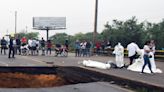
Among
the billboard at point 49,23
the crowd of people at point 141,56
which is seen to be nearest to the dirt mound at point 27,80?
the crowd of people at point 141,56

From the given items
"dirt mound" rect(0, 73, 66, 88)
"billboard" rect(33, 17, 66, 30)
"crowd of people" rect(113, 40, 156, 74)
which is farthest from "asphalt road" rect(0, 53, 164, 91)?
"billboard" rect(33, 17, 66, 30)

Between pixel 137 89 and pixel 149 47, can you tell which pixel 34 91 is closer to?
pixel 137 89

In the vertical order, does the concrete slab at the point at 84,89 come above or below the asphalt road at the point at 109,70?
below

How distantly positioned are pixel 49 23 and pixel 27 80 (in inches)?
2427

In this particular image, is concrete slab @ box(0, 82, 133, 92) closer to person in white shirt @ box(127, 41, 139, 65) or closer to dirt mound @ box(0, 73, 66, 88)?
dirt mound @ box(0, 73, 66, 88)

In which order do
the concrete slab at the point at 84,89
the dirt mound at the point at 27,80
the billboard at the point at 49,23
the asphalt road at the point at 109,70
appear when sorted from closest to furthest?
1. the concrete slab at the point at 84,89
2. the asphalt road at the point at 109,70
3. the dirt mound at the point at 27,80
4. the billboard at the point at 49,23

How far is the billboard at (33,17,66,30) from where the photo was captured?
268ft

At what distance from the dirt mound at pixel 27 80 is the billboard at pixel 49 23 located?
58.9 meters

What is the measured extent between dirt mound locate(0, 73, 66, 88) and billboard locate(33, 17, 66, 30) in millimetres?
58876

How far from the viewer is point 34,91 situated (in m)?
15.2

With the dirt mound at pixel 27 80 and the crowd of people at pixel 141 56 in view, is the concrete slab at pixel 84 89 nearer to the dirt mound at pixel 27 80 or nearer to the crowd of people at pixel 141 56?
the dirt mound at pixel 27 80

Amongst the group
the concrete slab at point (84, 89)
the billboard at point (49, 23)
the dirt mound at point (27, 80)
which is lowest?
the dirt mound at point (27, 80)

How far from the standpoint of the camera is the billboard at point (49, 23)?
3211 inches

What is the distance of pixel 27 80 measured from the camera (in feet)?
70.3
